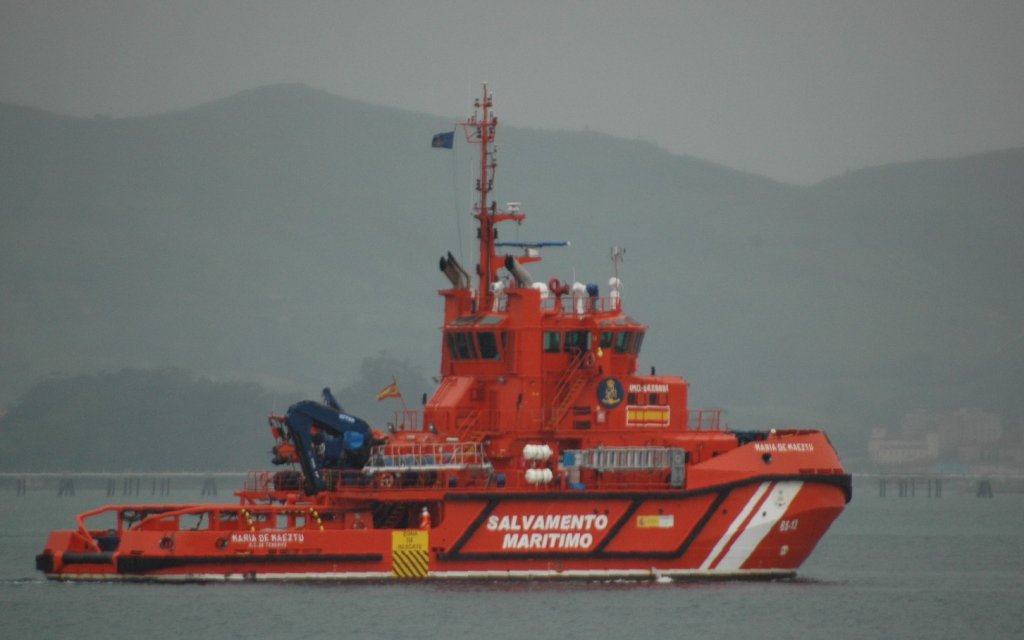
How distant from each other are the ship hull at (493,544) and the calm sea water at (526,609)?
1.20 feet

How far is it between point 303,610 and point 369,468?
450 cm

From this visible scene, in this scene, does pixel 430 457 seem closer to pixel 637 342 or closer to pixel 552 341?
pixel 552 341

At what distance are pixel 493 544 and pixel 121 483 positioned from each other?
397ft

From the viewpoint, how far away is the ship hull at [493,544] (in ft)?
128

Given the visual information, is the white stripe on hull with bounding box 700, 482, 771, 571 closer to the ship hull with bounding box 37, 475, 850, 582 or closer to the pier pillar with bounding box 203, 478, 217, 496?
the ship hull with bounding box 37, 475, 850, 582

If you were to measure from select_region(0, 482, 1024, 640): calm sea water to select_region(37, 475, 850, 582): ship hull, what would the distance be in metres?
0.37

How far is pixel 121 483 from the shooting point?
512 ft

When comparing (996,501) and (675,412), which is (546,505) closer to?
(675,412)

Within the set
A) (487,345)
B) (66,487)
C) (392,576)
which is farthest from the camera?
(66,487)

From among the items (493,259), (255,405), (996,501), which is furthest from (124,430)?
(493,259)

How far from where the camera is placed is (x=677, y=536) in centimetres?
3938

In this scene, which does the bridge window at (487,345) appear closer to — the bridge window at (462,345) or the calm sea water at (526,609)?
the bridge window at (462,345)

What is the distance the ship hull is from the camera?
39.1 m

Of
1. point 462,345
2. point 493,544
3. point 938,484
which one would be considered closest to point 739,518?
point 493,544
